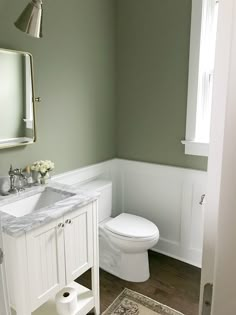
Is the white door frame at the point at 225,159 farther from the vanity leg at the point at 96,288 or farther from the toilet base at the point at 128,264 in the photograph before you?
the toilet base at the point at 128,264

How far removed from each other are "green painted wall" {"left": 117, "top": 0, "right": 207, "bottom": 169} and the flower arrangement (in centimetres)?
99

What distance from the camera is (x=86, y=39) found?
2.29 meters

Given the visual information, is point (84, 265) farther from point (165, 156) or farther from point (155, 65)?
point (155, 65)

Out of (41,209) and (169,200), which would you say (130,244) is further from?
(41,209)

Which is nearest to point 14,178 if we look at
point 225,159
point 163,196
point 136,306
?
point 136,306

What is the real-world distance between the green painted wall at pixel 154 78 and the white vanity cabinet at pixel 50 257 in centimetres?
105

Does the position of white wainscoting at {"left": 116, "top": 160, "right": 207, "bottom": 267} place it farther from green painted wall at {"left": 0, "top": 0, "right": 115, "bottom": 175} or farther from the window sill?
green painted wall at {"left": 0, "top": 0, "right": 115, "bottom": 175}

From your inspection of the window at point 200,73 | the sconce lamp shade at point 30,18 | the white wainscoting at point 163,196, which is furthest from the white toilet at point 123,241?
the sconce lamp shade at point 30,18

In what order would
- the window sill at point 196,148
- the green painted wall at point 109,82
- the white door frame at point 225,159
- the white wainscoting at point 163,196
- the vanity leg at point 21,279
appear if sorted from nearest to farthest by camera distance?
the white door frame at point 225,159, the vanity leg at point 21,279, the green painted wall at point 109,82, the window sill at point 196,148, the white wainscoting at point 163,196

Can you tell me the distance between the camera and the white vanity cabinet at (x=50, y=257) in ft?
4.40

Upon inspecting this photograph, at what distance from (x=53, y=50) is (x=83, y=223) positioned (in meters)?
1.29

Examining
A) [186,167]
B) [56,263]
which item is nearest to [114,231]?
[56,263]

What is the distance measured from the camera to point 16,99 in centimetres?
184

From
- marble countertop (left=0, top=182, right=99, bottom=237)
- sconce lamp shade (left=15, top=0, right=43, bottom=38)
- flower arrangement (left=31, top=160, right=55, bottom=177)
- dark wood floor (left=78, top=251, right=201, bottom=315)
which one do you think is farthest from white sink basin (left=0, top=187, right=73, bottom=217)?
sconce lamp shade (left=15, top=0, right=43, bottom=38)
